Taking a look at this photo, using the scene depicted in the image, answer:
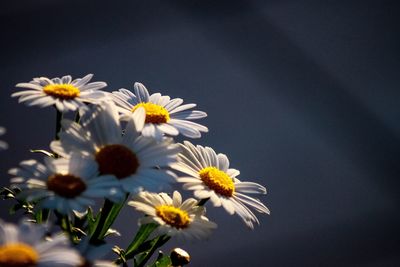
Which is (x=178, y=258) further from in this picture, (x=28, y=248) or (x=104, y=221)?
(x=28, y=248)

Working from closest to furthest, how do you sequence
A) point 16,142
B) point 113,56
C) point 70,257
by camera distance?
point 70,257 < point 16,142 < point 113,56

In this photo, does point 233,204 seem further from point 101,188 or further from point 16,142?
point 16,142

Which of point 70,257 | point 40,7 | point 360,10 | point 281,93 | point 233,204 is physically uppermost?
point 360,10

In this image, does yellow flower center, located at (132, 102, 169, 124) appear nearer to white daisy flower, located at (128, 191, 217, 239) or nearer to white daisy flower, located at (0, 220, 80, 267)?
white daisy flower, located at (128, 191, 217, 239)

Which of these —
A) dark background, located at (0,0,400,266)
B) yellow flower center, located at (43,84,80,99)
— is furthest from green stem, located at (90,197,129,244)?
dark background, located at (0,0,400,266)

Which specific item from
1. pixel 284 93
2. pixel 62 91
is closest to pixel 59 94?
pixel 62 91

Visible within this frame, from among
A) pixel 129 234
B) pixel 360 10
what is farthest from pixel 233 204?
pixel 360 10
